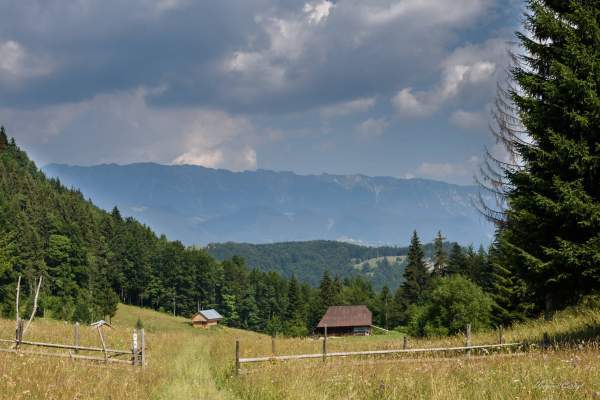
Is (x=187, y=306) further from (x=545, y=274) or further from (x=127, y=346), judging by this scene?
(x=545, y=274)

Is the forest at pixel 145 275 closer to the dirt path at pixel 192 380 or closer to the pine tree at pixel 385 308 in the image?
the pine tree at pixel 385 308

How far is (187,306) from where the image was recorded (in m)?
128

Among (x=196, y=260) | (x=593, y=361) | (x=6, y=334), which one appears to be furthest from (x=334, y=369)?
(x=196, y=260)

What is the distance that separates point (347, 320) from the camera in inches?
3780

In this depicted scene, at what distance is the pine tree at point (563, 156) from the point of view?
47.9 feet

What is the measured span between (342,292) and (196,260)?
131 ft

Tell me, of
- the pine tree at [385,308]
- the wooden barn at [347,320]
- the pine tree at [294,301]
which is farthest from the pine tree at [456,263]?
the pine tree at [294,301]

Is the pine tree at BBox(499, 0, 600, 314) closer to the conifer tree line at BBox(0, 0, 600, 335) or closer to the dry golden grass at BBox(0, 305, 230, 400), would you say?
the conifer tree line at BBox(0, 0, 600, 335)

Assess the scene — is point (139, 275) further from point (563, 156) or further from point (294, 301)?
point (563, 156)

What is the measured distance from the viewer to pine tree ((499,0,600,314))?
1459cm

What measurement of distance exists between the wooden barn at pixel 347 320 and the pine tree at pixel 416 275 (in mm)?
8532

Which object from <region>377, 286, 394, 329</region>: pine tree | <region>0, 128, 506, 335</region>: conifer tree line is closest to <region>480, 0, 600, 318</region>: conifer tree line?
<region>0, 128, 506, 335</region>: conifer tree line

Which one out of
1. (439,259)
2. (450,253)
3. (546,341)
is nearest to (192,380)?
(546,341)

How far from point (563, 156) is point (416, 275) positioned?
81.1 meters
